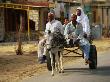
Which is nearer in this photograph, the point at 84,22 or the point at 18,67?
the point at 84,22

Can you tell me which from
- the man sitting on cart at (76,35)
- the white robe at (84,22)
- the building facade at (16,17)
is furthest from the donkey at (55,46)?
the building facade at (16,17)

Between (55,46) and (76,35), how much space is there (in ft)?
4.96

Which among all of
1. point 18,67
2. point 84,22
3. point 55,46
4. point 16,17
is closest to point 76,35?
point 84,22

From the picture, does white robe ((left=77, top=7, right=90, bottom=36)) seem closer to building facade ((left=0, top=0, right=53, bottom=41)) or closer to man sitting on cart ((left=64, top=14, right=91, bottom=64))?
man sitting on cart ((left=64, top=14, right=91, bottom=64))

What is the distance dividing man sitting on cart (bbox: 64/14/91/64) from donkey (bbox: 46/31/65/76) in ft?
2.91

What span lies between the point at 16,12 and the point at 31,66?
2310 cm

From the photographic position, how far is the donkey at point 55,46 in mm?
15938

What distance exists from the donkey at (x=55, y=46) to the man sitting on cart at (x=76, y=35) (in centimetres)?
89

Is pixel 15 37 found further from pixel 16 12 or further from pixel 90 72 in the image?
pixel 90 72

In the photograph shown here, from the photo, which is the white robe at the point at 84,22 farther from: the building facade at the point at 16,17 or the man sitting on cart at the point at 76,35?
the building facade at the point at 16,17

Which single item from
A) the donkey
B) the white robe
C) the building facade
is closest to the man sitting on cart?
the white robe

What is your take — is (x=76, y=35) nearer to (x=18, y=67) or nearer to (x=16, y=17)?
(x=18, y=67)

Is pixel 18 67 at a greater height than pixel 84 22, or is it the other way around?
pixel 84 22

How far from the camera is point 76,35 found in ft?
56.7
